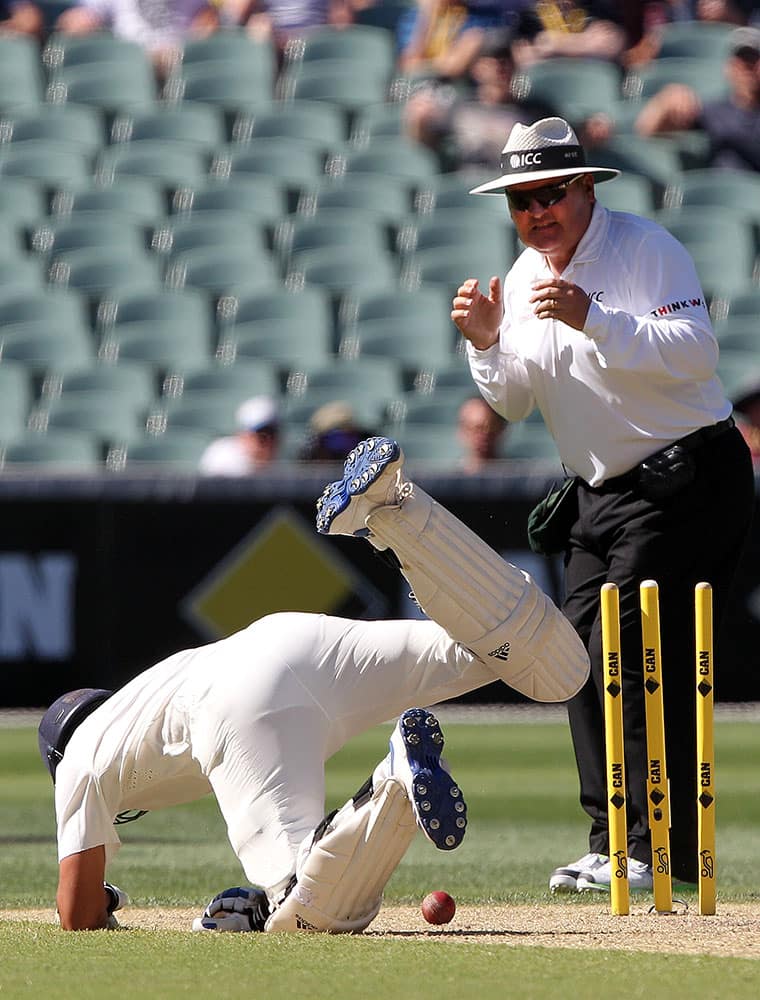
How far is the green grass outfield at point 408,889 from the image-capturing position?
12.3 feet

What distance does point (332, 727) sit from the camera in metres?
4.72

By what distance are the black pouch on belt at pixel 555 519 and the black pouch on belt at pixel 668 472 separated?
0.32 meters

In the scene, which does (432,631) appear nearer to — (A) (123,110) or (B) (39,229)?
(B) (39,229)

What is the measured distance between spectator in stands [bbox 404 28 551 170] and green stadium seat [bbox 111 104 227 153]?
1.66 m

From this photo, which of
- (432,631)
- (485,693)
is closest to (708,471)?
(432,631)

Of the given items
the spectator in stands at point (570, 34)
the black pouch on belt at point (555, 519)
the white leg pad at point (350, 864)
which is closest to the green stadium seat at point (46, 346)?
the spectator in stands at point (570, 34)

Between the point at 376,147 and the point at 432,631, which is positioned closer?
the point at 432,631

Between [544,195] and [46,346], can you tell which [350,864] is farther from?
[46,346]

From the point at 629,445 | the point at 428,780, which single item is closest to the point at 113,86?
the point at 629,445

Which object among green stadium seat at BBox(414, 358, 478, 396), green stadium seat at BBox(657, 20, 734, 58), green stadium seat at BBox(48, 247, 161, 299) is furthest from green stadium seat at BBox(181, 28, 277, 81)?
green stadium seat at BBox(414, 358, 478, 396)

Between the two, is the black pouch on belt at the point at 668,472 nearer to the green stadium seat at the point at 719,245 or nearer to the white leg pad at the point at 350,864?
the white leg pad at the point at 350,864

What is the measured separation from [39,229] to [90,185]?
63 cm

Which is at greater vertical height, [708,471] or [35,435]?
[708,471]

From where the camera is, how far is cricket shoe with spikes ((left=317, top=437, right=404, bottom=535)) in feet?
14.7
